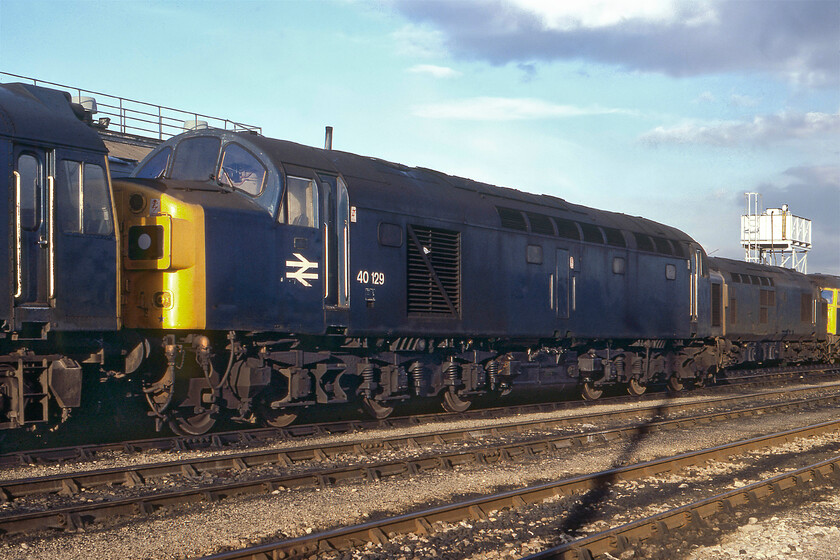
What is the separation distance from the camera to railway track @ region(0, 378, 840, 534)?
746cm

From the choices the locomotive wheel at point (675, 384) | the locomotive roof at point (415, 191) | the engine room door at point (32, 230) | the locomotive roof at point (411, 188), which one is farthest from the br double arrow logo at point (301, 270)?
the locomotive wheel at point (675, 384)

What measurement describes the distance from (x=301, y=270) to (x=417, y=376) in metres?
3.31

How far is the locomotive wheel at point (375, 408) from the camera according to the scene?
45.8 ft

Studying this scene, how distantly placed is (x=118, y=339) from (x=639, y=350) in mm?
13698

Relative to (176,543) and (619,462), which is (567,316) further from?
(176,543)

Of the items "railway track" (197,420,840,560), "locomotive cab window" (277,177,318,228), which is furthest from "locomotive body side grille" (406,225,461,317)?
"railway track" (197,420,840,560)

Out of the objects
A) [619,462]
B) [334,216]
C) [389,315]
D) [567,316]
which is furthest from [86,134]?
[567,316]

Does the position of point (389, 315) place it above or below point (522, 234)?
below

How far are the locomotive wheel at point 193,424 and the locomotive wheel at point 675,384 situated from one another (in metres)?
14.5

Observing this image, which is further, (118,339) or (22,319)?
(118,339)

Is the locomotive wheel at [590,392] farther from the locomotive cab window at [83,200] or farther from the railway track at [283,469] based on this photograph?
the locomotive cab window at [83,200]

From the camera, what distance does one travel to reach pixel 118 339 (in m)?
10.5

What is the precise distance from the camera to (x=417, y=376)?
1445cm

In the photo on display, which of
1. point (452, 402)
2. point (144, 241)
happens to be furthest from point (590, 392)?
point (144, 241)
